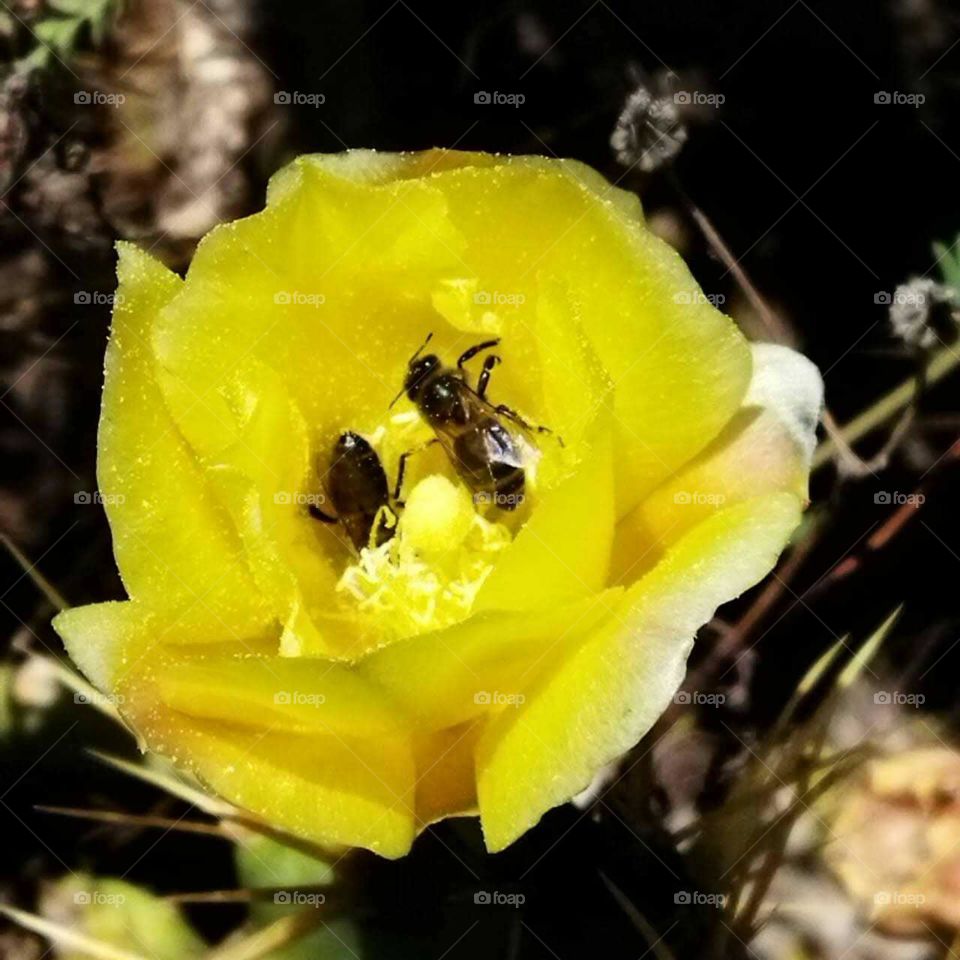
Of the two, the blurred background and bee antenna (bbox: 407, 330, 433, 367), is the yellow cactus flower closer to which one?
bee antenna (bbox: 407, 330, 433, 367)

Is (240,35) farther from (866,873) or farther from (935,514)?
(866,873)

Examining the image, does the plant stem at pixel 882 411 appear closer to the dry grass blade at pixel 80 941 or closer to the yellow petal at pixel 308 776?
the yellow petal at pixel 308 776

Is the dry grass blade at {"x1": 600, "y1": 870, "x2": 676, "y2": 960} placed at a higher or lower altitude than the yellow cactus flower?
lower


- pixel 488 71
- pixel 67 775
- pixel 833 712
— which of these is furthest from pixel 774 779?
pixel 488 71

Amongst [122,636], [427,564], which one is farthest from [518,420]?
[122,636]

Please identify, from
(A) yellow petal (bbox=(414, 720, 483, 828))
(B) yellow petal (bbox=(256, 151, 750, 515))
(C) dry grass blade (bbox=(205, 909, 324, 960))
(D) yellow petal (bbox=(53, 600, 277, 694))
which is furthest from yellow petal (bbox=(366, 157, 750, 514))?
(C) dry grass blade (bbox=(205, 909, 324, 960))

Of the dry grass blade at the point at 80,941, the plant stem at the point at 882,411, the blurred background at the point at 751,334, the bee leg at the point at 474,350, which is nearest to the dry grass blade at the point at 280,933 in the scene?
the blurred background at the point at 751,334

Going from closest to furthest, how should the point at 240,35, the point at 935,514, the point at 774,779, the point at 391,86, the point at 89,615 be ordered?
the point at 89,615
the point at 774,779
the point at 935,514
the point at 391,86
the point at 240,35
